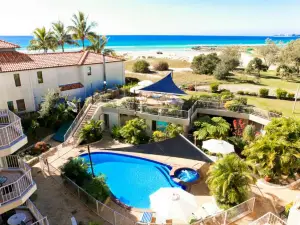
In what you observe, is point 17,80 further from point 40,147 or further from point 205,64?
point 205,64

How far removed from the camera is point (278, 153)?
1784 cm

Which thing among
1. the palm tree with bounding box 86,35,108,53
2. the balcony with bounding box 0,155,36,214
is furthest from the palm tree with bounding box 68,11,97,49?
the balcony with bounding box 0,155,36,214

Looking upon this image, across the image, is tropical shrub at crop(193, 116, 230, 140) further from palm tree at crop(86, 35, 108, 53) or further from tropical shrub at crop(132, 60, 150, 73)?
tropical shrub at crop(132, 60, 150, 73)

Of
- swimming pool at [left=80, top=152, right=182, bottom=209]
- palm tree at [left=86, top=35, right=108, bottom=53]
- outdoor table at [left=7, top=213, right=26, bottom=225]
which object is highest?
palm tree at [left=86, top=35, right=108, bottom=53]

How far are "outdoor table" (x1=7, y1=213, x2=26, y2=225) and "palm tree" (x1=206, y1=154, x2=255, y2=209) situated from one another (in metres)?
11.5

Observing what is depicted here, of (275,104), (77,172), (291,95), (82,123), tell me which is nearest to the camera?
(77,172)

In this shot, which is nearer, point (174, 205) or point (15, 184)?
point (15, 184)

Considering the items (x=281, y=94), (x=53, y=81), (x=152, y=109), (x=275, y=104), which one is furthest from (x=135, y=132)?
(x=281, y=94)

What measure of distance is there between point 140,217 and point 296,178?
1319cm

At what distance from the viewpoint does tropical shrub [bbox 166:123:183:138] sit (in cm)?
2438

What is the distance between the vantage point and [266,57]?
61.1m

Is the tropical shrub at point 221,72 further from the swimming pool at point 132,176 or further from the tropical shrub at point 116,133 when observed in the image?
the swimming pool at point 132,176

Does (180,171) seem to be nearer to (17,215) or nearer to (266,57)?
(17,215)

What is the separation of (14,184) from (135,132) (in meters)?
14.3
